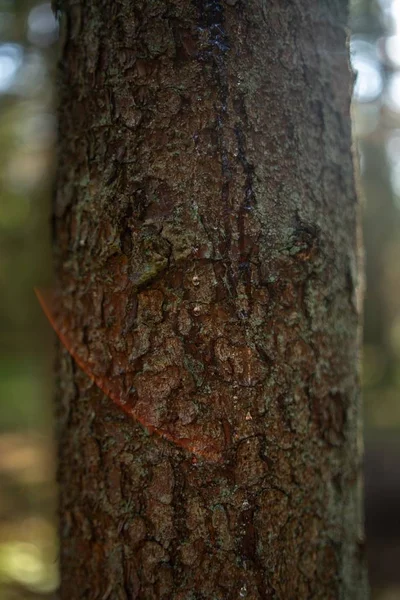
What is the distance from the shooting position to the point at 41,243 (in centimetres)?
701

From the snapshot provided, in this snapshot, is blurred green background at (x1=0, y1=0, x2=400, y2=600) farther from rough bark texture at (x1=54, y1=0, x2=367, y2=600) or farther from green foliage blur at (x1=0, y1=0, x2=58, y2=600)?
rough bark texture at (x1=54, y1=0, x2=367, y2=600)

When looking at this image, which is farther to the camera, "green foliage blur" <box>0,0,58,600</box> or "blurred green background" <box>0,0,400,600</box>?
"blurred green background" <box>0,0,400,600</box>

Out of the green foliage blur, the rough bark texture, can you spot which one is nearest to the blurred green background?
the green foliage blur

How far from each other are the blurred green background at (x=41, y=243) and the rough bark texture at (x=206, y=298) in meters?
2.22

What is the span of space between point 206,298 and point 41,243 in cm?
622

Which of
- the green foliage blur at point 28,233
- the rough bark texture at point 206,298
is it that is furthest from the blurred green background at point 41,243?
the rough bark texture at point 206,298

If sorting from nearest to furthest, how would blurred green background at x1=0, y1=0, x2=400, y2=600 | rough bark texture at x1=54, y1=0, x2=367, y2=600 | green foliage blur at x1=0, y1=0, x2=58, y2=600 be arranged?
1. rough bark texture at x1=54, y1=0, x2=367, y2=600
2. green foliage blur at x1=0, y1=0, x2=58, y2=600
3. blurred green background at x1=0, y1=0, x2=400, y2=600

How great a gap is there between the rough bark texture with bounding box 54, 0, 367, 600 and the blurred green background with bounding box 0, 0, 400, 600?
2.22 m

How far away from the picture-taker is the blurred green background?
18.0ft

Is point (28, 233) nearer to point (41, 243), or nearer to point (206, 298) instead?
point (41, 243)

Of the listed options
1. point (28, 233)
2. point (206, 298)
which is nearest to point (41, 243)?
point (28, 233)

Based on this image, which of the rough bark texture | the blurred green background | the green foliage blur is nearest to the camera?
the rough bark texture

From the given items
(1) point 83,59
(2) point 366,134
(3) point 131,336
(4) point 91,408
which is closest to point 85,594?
(4) point 91,408

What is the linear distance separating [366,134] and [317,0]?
8.96 m
